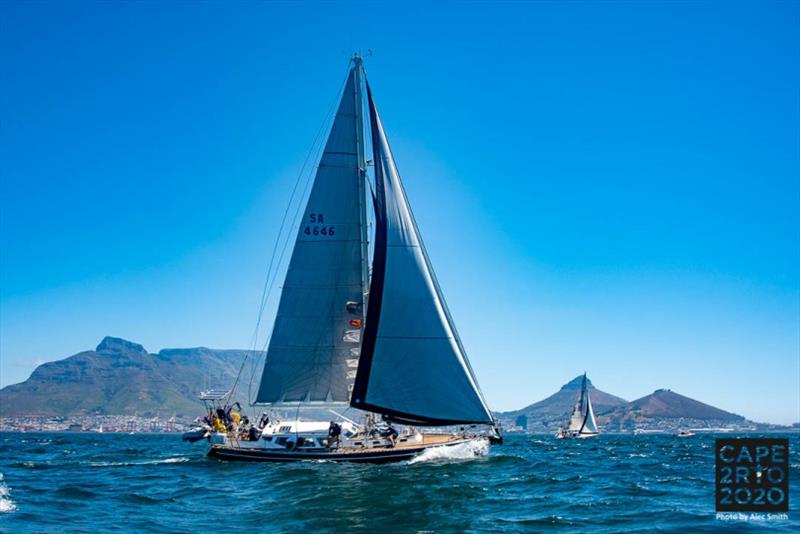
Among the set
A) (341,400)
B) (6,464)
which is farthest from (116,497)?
(6,464)

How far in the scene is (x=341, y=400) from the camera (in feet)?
118

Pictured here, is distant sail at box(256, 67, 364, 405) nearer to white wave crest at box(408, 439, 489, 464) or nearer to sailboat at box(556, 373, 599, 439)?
white wave crest at box(408, 439, 489, 464)

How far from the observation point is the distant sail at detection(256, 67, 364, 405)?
119 ft

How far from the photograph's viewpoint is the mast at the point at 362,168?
36375 mm

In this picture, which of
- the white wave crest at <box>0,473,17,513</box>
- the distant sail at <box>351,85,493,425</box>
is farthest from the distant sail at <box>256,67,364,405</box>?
the white wave crest at <box>0,473,17,513</box>

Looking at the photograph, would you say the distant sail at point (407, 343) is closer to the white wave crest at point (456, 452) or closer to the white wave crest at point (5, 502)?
the white wave crest at point (456, 452)

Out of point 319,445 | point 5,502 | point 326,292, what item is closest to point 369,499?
point 319,445

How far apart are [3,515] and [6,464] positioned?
84.7 ft

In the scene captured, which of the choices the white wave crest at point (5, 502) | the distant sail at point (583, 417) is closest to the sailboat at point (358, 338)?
the white wave crest at point (5, 502)

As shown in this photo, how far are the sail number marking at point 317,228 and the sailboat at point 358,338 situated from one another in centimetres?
5

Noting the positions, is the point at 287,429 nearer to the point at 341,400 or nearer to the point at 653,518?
the point at 341,400

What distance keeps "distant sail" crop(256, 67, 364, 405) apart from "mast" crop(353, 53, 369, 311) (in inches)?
6.5

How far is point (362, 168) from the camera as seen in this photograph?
36.9 meters

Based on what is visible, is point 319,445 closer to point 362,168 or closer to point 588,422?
point 362,168
